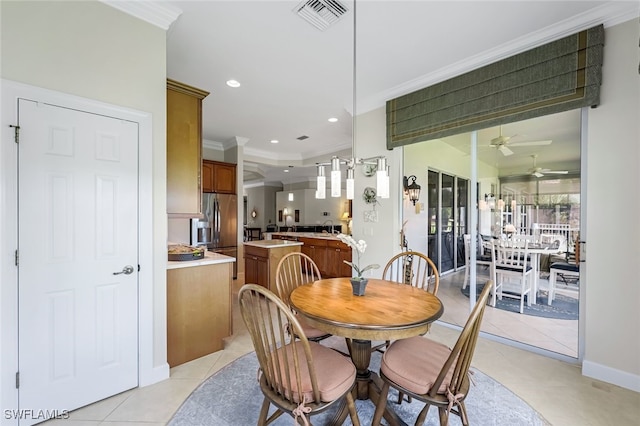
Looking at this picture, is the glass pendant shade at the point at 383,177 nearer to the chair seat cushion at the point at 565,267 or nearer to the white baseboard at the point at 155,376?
the chair seat cushion at the point at 565,267

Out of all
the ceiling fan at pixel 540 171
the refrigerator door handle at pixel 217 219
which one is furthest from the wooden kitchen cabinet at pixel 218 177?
the ceiling fan at pixel 540 171

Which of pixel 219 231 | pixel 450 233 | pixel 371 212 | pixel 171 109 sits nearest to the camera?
pixel 171 109

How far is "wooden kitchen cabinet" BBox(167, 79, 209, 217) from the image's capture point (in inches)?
104

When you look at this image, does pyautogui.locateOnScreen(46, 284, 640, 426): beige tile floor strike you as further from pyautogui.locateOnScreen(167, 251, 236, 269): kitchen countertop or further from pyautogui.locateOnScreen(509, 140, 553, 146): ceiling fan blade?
pyautogui.locateOnScreen(509, 140, 553, 146): ceiling fan blade

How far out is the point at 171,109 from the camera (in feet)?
8.61

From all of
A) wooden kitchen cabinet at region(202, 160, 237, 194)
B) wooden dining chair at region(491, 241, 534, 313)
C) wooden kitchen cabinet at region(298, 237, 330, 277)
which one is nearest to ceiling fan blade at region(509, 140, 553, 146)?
wooden dining chair at region(491, 241, 534, 313)

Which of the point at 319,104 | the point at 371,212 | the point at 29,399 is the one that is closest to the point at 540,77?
the point at 371,212

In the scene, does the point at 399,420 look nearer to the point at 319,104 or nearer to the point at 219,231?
the point at 319,104

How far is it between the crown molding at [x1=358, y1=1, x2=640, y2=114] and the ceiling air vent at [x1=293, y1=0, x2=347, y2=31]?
1459 mm

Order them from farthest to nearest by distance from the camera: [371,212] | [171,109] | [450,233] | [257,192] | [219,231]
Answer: [257,192]
[219,231]
[450,233]
[371,212]
[171,109]

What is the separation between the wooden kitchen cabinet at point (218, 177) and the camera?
5453 millimetres

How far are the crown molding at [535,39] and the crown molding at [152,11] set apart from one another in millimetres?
Result: 2499

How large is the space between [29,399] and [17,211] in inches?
46.2

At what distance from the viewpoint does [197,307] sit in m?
2.59
